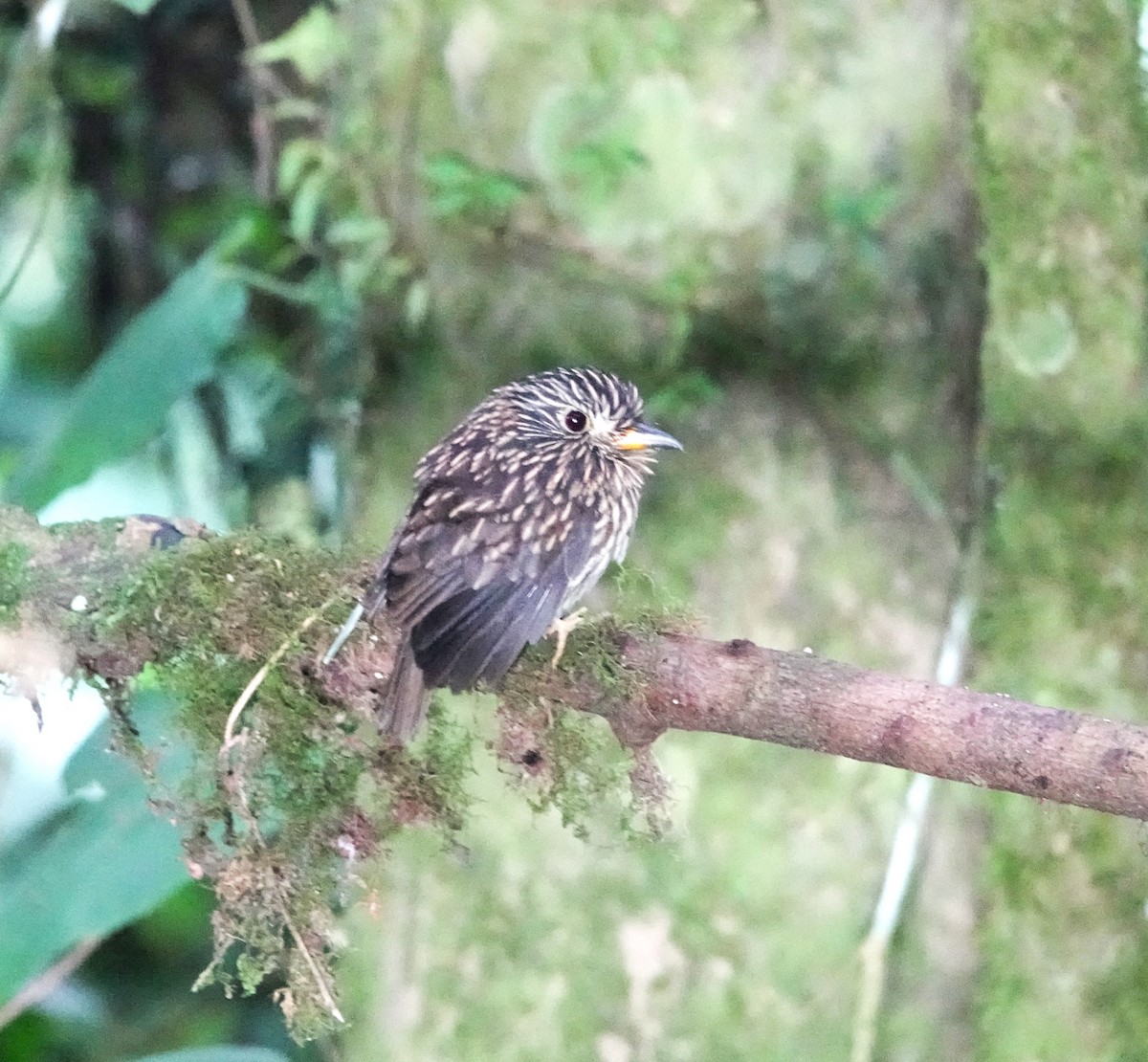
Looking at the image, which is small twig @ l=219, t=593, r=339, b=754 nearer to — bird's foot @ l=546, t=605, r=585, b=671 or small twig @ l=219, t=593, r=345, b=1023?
small twig @ l=219, t=593, r=345, b=1023

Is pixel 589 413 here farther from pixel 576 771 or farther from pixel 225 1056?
pixel 225 1056

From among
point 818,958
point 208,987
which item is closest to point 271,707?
point 818,958

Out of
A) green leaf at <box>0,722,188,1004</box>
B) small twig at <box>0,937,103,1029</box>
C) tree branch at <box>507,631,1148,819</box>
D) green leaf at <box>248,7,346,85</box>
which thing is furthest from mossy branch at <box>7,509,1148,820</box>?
green leaf at <box>248,7,346,85</box>

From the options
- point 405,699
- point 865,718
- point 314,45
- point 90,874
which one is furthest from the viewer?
point 314,45

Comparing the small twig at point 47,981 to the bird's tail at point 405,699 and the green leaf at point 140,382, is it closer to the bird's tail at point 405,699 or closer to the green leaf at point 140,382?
the green leaf at point 140,382

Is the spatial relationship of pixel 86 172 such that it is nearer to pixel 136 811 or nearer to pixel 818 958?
pixel 136 811

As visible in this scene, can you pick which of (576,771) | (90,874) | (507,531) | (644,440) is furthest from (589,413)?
(90,874)
